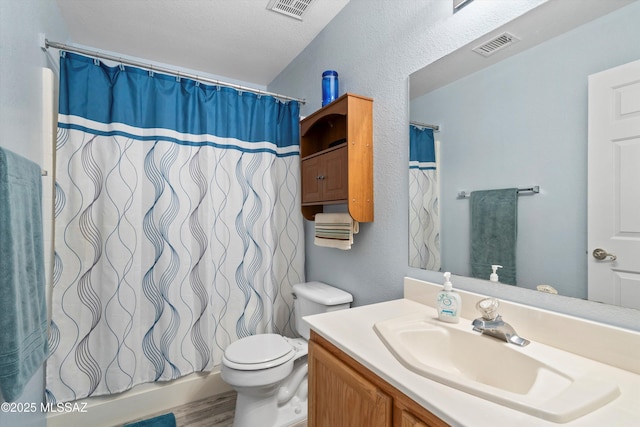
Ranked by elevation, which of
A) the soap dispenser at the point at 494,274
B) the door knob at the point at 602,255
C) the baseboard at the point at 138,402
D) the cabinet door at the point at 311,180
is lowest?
the baseboard at the point at 138,402

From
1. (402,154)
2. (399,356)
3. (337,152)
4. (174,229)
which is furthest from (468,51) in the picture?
(174,229)

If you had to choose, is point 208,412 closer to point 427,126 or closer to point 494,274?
point 494,274

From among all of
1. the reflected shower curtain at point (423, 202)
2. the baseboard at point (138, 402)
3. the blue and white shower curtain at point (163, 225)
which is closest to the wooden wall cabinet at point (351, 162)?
the reflected shower curtain at point (423, 202)

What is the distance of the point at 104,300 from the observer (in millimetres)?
1649

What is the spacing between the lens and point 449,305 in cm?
101

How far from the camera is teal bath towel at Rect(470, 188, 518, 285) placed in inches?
38.3

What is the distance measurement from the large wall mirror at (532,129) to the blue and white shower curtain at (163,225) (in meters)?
1.21

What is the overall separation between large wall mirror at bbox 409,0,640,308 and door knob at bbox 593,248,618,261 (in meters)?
0.02

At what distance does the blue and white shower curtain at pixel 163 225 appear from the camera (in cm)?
160

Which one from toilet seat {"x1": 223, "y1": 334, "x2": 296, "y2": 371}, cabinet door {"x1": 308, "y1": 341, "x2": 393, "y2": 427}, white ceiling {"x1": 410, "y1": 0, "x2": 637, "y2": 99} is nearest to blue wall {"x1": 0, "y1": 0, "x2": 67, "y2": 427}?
toilet seat {"x1": 223, "y1": 334, "x2": 296, "y2": 371}

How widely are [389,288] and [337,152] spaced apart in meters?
0.73

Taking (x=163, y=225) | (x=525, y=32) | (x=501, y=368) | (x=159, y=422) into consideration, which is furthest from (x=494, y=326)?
(x=159, y=422)

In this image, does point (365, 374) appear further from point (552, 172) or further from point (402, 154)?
point (402, 154)

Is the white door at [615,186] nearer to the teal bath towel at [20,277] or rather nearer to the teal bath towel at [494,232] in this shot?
the teal bath towel at [494,232]
